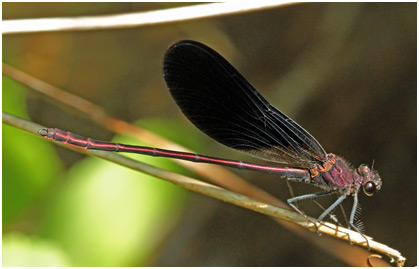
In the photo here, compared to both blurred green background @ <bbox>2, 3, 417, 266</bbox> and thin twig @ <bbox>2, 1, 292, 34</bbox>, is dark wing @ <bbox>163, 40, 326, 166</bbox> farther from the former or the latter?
thin twig @ <bbox>2, 1, 292, 34</bbox>

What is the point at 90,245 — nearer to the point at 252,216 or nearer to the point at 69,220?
the point at 69,220

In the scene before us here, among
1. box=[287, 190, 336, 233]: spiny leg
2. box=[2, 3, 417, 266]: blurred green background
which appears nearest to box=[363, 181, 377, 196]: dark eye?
box=[287, 190, 336, 233]: spiny leg

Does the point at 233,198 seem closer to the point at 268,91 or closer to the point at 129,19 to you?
the point at 129,19

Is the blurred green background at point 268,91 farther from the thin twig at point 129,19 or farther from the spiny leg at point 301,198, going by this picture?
the spiny leg at point 301,198

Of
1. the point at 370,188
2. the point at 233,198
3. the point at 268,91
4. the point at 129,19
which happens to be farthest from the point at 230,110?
the point at 268,91

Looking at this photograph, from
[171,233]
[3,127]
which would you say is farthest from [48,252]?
[171,233]

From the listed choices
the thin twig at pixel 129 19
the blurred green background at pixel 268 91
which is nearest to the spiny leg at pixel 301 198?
the blurred green background at pixel 268 91
